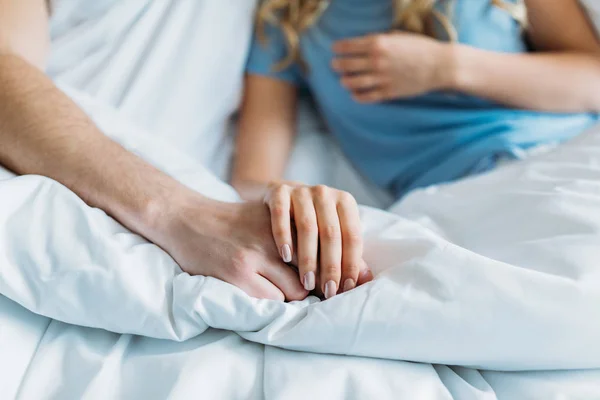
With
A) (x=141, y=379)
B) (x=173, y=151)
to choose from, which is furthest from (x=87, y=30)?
(x=141, y=379)

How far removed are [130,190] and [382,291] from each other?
0.96 feet

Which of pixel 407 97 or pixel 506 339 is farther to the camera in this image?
pixel 407 97

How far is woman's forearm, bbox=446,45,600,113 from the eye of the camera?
946 mm

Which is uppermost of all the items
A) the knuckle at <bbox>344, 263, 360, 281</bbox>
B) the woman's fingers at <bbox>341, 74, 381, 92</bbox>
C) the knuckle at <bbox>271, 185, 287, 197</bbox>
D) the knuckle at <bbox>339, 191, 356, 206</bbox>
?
the knuckle at <bbox>271, 185, 287, 197</bbox>

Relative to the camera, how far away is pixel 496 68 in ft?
3.11

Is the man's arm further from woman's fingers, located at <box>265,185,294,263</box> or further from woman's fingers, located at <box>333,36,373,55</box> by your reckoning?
woman's fingers, located at <box>333,36,373,55</box>

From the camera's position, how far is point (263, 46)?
1093 millimetres

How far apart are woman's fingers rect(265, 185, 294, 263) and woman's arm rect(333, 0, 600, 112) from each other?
0.39m

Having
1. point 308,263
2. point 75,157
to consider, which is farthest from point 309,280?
point 75,157

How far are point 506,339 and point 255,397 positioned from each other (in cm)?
21

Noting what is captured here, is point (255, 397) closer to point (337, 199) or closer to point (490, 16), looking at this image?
point (337, 199)

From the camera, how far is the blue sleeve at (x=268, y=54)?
43.2 inches

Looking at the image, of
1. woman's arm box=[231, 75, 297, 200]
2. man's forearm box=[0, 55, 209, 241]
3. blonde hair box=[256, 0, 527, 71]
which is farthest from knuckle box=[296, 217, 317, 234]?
blonde hair box=[256, 0, 527, 71]

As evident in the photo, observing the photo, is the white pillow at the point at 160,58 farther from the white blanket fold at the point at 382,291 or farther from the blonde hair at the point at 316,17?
the white blanket fold at the point at 382,291
